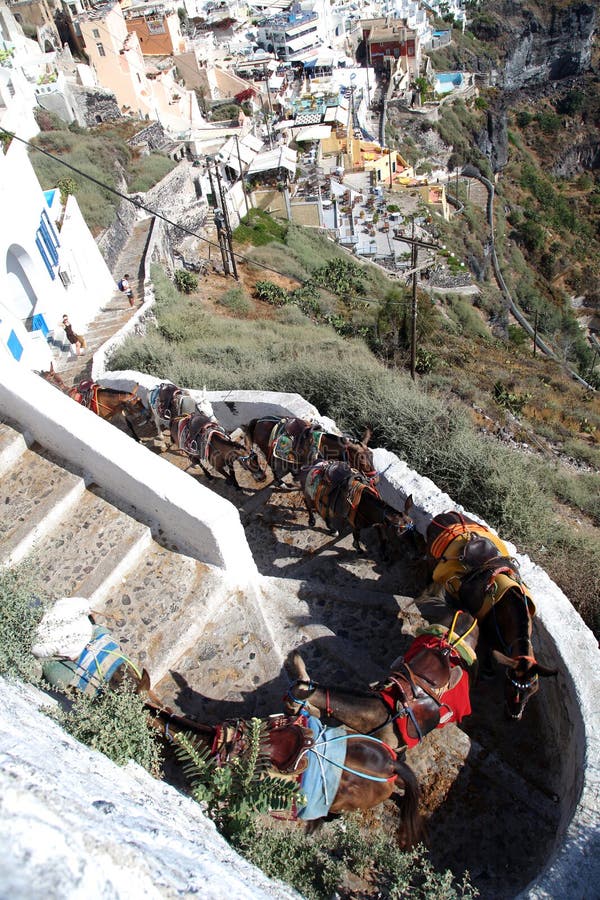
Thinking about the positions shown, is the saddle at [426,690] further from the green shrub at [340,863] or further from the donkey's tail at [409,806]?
the green shrub at [340,863]

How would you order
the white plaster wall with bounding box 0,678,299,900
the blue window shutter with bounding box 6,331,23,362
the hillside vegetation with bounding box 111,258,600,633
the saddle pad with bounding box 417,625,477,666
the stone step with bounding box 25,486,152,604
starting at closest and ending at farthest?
the white plaster wall with bounding box 0,678,299,900 < the saddle pad with bounding box 417,625,477,666 < the stone step with bounding box 25,486,152,604 < the hillside vegetation with bounding box 111,258,600,633 < the blue window shutter with bounding box 6,331,23,362

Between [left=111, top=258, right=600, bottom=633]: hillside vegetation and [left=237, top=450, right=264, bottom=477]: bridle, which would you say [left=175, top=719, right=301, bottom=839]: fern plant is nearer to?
[left=111, top=258, right=600, bottom=633]: hillside vegetation

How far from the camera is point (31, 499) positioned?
5.38 meters

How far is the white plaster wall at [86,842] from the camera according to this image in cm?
158

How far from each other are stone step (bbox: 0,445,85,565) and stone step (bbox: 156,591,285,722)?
5.40 feet

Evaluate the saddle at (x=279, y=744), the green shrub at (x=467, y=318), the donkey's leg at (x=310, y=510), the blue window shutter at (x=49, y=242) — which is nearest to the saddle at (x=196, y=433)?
the donkey's leg at (x=310, y=510)

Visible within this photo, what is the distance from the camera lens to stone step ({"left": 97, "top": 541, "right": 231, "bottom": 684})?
185 inches

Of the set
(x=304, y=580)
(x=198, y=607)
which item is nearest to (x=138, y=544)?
(x=198, y=607)

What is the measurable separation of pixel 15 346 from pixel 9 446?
23.7 ft

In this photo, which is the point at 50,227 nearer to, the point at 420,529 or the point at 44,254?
the point at 44,254

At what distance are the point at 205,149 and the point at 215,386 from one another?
3407 cm

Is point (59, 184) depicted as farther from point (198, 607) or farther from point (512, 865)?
point (512, 865)

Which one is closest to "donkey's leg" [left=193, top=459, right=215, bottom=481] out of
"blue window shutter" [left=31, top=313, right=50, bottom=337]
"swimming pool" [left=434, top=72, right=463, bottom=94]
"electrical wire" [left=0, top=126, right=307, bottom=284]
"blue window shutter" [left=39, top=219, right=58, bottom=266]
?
"electrical wire" [left=0, top=126, right=307, bottom=284]

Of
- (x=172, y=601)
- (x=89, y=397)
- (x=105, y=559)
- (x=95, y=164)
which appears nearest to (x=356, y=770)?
(x=172, y=601)
